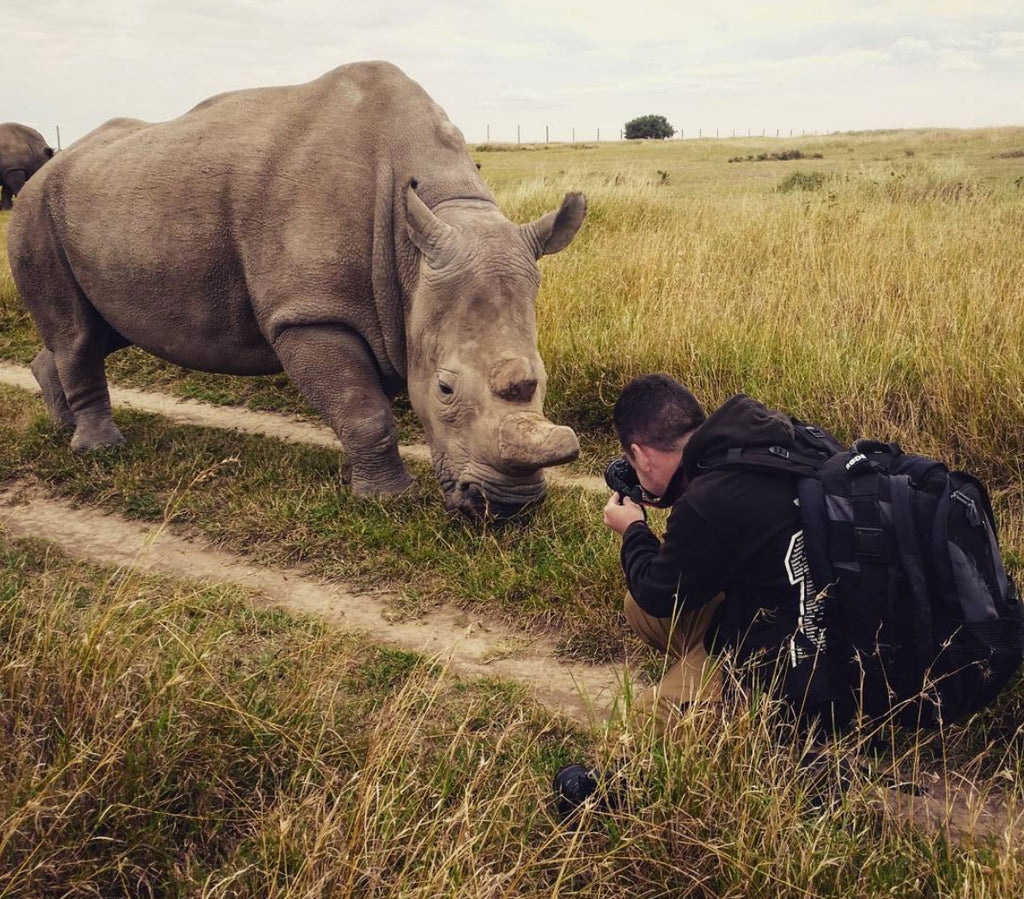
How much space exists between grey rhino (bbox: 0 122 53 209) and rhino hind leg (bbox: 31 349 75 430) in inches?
657

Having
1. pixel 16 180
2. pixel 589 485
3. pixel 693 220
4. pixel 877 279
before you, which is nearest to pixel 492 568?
pixel 589 485

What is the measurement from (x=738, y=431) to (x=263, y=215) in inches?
142

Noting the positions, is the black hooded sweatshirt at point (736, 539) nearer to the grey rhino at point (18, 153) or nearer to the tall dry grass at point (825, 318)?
the tall dry grass at point (825, 318)

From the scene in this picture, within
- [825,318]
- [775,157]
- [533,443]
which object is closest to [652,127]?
[775,157]

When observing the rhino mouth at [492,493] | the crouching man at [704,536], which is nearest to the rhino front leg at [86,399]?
the rhino mouth at [492,493]

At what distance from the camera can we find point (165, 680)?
301 cm

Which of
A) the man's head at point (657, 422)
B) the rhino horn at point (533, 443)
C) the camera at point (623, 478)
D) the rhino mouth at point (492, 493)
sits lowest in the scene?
the rhino mouth at point (492, 493)

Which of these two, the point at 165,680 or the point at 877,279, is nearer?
the point at 165,680

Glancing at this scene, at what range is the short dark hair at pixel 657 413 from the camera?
3266 millimetres

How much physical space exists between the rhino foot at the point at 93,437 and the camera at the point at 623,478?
4.50 metres

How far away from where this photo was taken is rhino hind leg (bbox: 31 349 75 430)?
728 cm

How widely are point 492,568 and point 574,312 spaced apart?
3.96m

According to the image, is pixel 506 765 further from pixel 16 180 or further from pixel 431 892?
pixel 16 180

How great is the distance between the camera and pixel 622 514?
3537mm
